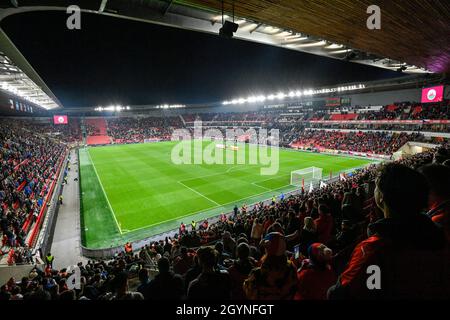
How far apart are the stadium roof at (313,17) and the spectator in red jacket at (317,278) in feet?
17.6

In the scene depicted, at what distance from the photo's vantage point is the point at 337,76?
32344 millimetres

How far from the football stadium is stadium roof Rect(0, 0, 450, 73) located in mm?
54

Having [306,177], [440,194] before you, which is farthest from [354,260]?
[306,177]

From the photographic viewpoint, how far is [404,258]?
52.9 inches

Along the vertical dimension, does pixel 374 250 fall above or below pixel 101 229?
above

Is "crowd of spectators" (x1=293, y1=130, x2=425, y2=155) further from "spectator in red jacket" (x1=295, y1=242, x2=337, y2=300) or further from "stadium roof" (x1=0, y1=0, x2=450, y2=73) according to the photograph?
"spectator in red jacket" (x1=295, y1=242, x2=337, y2=300)

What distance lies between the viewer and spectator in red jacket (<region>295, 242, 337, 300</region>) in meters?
2.49

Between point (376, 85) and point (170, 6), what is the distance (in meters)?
46.2

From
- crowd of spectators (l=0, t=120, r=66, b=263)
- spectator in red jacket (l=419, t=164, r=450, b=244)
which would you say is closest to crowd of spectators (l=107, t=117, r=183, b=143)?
crowd of spectators (l=0, t=120, r=66, b=263)

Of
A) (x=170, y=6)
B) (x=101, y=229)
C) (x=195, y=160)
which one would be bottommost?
(x=101, y=229)

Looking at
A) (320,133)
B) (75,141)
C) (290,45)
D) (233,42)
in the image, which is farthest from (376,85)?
(75,141)

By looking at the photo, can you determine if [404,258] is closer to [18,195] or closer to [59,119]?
[18,195]

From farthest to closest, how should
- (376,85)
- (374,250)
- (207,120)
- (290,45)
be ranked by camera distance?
(207,120)
(376,85)
(290,45)
(374,250)
